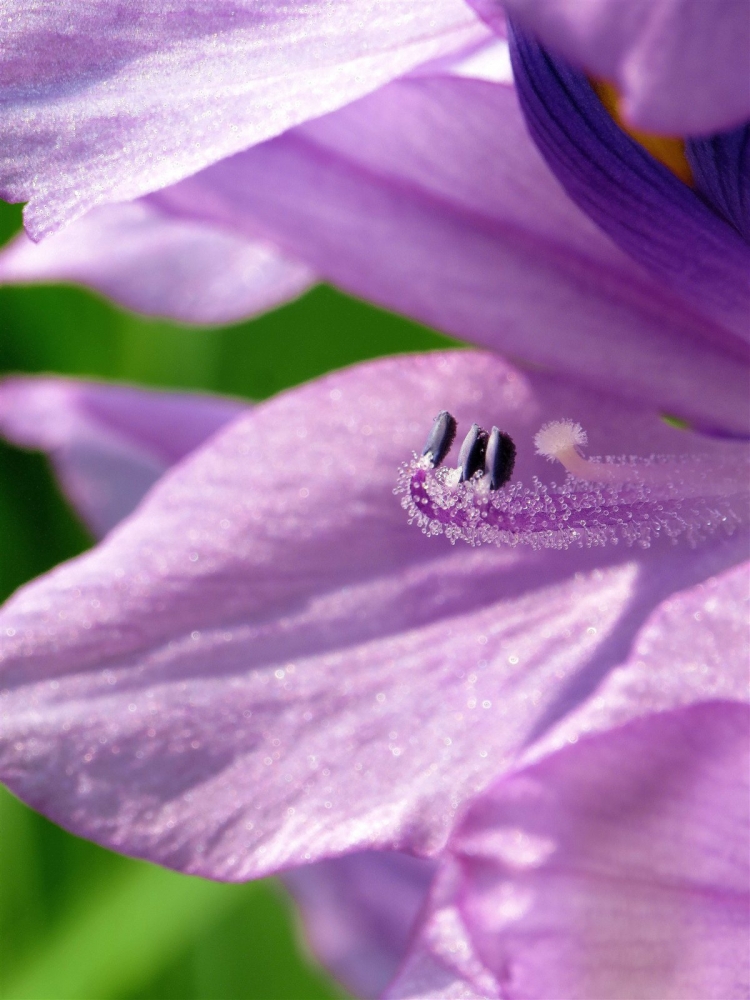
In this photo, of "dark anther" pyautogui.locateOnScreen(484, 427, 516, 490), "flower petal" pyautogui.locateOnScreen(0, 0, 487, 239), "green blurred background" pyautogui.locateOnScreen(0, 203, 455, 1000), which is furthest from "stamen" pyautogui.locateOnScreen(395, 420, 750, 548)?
"green blurred background" pyautogui.locateOnScreen(0, 203, 455, 1000)

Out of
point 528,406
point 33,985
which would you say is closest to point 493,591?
point 528,406

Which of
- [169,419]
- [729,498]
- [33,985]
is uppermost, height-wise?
[729,498]

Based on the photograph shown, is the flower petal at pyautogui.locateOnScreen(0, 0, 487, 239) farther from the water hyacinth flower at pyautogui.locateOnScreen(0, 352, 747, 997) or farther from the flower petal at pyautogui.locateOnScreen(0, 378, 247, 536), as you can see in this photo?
the flower petal at pyautogui.locateOnScreen(0, 378, 247, 536)

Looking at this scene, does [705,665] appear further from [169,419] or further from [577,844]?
[169,419]

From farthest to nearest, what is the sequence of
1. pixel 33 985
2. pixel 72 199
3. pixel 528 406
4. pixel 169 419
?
pixel 33 985 < pixel 169 419 < pixel 528 406 < pixel 72 199

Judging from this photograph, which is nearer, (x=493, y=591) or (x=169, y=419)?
(x=493, y=591)

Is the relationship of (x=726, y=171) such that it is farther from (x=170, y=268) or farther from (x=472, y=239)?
(x=170, y=268)
